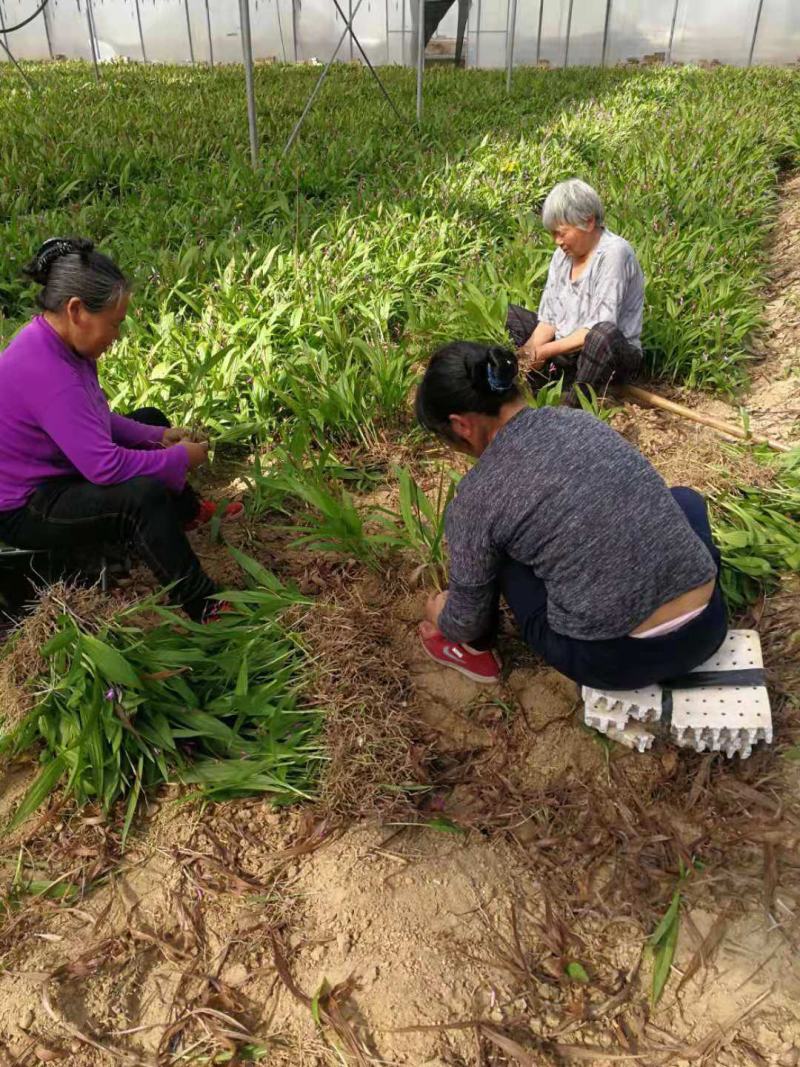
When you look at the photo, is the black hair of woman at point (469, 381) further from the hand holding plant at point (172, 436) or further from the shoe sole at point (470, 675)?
the hand holding plant at point (172, 436)

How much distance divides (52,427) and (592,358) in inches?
77.5

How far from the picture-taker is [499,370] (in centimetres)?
144

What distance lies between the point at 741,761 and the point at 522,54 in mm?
20575

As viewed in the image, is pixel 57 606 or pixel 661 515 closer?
pixel 661 515

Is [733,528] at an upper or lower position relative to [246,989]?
upper

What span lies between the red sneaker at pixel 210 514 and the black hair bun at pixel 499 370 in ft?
4.07

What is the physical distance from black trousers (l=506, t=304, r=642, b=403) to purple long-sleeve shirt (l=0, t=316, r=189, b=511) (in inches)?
65.1

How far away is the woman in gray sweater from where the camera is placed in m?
1.46

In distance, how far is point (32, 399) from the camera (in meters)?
1.74

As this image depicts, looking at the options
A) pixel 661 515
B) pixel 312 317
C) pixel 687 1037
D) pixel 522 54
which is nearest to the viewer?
pixel 687 1037

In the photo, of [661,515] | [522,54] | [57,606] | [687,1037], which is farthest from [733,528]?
[522,54]

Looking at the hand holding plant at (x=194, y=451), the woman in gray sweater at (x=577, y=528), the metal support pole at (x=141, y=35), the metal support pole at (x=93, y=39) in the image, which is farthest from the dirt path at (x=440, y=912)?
the metal support pole at (x=141, y=35)

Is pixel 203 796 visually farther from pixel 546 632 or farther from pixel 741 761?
pixel 741 761

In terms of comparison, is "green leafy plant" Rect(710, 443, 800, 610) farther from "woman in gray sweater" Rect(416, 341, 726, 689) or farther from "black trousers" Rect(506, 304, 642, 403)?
"black trousers" Rect(506, 304, 642, 403)
